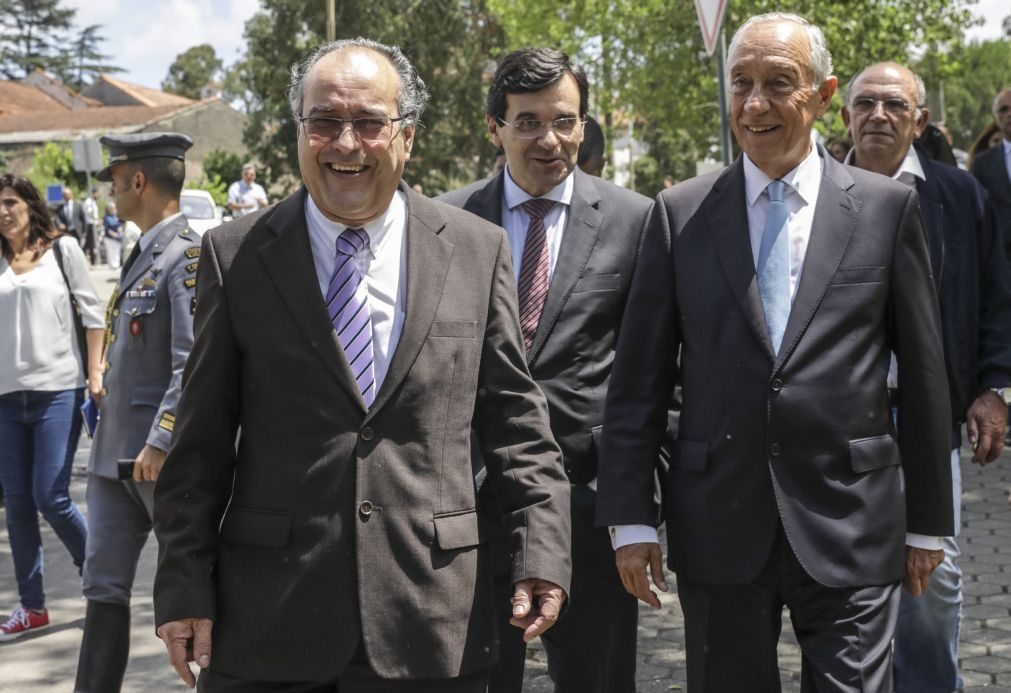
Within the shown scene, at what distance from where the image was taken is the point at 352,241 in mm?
3227

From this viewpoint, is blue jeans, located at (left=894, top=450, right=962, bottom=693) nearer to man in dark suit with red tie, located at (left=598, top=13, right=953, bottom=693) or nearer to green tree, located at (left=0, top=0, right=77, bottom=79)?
man in dark suit with red tie, located at (left=598, top=13, right=953, bottom=693)

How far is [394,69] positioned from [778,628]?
1.70 metres

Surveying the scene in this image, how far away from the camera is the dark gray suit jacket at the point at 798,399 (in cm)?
348

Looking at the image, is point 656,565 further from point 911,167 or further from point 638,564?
point 911,167

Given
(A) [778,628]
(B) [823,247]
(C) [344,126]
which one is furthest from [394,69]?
(A) [778,628]

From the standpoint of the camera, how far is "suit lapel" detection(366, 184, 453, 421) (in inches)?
121

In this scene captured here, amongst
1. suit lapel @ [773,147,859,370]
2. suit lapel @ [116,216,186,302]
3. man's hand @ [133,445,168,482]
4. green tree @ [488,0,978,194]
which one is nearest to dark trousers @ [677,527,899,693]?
suit lapel @ [773,147,859,370]

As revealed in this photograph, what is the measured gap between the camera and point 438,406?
3141 mm

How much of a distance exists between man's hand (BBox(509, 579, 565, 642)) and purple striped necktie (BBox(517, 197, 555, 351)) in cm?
128

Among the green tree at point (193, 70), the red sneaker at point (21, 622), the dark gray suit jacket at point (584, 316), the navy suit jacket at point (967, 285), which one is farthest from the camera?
the green tree at point (193, 70)

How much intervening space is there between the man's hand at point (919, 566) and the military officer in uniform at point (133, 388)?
2.71 meters

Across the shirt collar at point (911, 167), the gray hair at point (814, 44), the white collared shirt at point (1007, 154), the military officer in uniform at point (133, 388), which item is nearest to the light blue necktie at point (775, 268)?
the gray hair at point (814, 44)

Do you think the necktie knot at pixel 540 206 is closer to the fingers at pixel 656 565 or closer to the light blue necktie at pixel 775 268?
the light blue necktie at pixel 775 268

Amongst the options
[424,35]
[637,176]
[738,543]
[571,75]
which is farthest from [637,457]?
[637,176]
